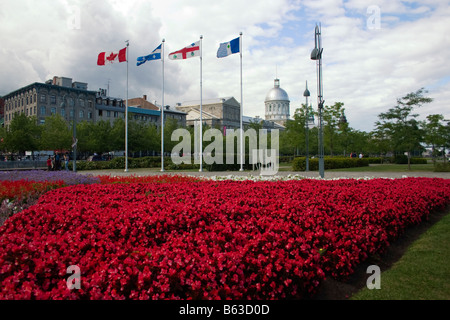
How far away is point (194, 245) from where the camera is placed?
448 cm

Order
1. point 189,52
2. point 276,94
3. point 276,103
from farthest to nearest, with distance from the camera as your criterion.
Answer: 1. point 276,103
2. point 276,94
3. point 189,52

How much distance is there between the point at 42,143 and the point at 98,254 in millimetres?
47330

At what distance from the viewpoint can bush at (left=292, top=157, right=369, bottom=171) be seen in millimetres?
30203

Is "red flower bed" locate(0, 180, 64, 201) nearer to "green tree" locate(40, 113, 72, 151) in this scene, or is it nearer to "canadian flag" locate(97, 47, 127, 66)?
"canadian flag" locate(97, 47, 127, 66)

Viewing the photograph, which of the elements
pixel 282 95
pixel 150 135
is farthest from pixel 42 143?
pixel 282 95

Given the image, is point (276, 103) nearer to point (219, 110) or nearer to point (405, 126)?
point (219, 110)

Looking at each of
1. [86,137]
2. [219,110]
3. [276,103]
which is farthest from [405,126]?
[276,103]

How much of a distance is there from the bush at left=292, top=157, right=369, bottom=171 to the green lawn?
76.9 ft

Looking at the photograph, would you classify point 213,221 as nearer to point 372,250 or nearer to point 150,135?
point 372,250

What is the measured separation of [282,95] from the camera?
148 m

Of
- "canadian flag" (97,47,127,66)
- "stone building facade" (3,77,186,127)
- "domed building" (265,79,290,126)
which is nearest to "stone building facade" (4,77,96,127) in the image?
"stone building facade" (3,77,186,127)

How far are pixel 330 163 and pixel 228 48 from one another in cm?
1582

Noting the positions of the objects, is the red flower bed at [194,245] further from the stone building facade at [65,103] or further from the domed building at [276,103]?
the domed building at [276,103]

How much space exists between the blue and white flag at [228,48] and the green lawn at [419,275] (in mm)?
20151
